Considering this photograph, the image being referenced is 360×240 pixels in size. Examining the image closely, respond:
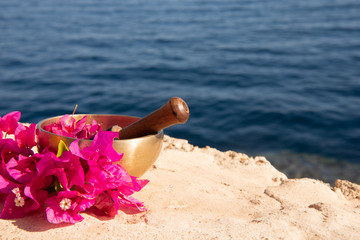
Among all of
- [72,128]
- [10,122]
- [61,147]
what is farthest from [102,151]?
[10,122]

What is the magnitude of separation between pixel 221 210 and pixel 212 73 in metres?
8.05

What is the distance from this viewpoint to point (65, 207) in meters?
1.94

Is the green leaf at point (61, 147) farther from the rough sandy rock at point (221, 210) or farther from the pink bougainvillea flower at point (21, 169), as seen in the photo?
the rough sandy rock at point (221, 210)

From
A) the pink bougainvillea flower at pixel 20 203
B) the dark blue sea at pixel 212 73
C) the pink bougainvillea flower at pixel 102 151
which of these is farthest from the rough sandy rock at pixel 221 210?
the dark blue sea at pixel 212 73

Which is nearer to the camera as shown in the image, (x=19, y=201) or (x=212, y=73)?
(x=19, y=201)

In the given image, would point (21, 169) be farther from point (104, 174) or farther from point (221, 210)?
point (221, 210)

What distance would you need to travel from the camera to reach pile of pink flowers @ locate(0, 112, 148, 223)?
197 cm

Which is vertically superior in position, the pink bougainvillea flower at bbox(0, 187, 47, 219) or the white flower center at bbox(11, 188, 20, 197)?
the white flower center at bbox(11, 188, 20, 197)

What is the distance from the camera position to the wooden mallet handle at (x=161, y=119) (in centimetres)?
220

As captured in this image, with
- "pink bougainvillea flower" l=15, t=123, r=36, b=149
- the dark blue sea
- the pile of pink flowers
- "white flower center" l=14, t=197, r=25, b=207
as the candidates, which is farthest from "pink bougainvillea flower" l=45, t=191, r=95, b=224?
the dark blue sea

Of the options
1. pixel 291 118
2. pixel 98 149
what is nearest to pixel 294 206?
pixel 98 149

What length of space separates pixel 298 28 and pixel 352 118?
7843mm

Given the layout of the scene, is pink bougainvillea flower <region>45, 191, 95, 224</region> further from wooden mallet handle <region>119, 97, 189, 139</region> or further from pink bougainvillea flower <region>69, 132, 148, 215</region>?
wooden mallet handle <region>119, 97, 189, 139</region>

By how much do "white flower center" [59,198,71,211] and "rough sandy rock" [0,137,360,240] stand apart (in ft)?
0.36
